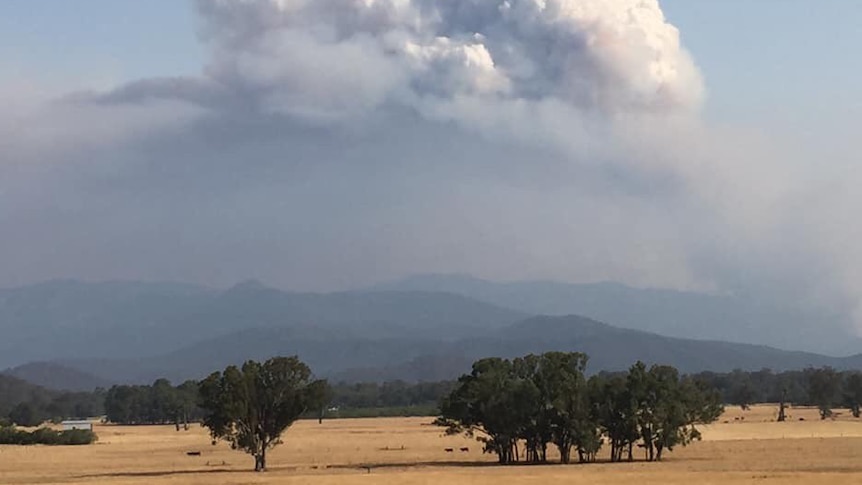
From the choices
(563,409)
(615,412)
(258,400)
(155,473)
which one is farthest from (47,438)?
(615,412)

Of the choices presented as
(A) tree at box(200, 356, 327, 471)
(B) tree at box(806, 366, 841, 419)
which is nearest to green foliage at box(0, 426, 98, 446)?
(A) tree at box(200, 356, 327, 471)

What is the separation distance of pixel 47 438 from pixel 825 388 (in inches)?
4449

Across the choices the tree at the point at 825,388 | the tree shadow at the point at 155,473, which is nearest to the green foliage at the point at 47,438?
the tree shadow at the point at 155,473

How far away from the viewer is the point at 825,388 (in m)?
180

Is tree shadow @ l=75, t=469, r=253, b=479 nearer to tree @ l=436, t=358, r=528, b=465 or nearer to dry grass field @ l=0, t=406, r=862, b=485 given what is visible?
dry grass field @ l=0, t=406, r=862, b=485

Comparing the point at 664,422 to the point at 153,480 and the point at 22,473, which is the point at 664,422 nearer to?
the point at 153,480

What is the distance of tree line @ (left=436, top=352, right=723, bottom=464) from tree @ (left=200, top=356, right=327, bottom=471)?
12.5 meters

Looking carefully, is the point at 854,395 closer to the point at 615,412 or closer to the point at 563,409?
the point at 615,412

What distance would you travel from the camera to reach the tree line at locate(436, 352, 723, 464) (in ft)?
286

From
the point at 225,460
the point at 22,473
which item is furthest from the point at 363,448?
the point at 22,473

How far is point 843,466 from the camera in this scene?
7569 cm

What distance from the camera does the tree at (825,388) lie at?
586 feet

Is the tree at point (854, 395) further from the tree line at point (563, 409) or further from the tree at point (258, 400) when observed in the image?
the tree at point (258, 400)

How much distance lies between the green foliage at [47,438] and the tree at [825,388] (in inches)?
4108
